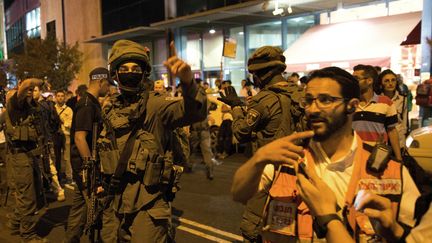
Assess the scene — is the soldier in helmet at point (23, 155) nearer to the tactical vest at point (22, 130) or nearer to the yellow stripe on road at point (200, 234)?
the tactical vest at point (22, 130)

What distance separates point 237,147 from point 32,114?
22.9 feet

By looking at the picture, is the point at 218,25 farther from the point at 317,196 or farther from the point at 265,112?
the point at 317,196

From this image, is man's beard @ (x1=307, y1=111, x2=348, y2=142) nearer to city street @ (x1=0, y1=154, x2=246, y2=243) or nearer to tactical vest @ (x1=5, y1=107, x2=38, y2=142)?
city street @ (x1=0, y1=154, x2=246, y2=243)

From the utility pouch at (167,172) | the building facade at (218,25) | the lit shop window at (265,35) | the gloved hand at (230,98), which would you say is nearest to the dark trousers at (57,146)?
the building facade at (218,25)

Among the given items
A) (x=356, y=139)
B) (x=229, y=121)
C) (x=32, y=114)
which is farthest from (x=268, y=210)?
(x=229, y=121)

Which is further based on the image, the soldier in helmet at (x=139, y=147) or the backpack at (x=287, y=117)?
the backpack at (x=287, y=117)

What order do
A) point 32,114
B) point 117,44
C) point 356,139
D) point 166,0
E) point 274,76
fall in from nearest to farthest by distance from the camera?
point 356,139, point 117,44, point 274,76, point 32,114, point 166,0

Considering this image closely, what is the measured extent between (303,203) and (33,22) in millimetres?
44939

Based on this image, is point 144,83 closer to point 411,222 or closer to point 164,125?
point 164,125

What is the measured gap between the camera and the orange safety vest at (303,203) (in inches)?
71.4

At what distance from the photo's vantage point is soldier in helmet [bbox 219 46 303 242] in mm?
3566

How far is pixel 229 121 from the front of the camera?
1180 cm

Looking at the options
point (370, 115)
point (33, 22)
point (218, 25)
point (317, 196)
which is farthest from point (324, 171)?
point (33, 22)

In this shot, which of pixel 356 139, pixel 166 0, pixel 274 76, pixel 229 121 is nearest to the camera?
pixel 356 139
